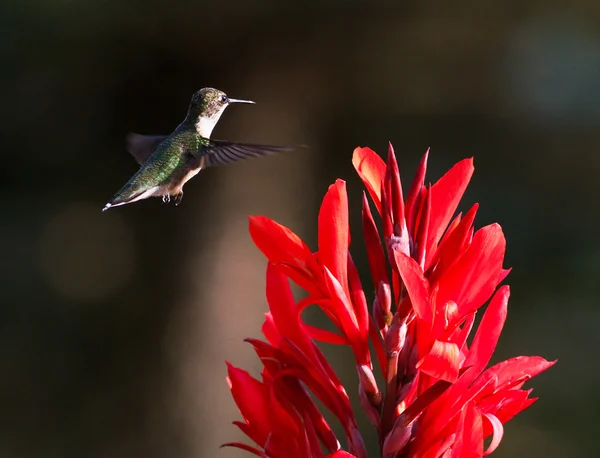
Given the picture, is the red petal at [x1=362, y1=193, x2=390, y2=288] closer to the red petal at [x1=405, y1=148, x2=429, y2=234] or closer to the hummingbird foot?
the red petal at [x1=405, y1=148, x2=429, y2=234]

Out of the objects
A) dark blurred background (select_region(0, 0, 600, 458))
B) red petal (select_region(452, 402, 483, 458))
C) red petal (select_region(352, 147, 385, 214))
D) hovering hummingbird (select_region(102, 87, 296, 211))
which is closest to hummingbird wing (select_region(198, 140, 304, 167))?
hovering hummingbird (select_region(102, 87, 296, 211))

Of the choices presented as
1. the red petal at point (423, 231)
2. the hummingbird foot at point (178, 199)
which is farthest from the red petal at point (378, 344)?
the hummingbird foot at point (178, 199)

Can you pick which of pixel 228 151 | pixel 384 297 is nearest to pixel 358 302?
pixel 384 297

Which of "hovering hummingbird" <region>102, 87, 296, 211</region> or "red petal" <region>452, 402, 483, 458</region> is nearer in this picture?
"red petal" <region>452, 402, 483, 458</region>

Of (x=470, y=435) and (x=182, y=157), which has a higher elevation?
(x=182, y=157)

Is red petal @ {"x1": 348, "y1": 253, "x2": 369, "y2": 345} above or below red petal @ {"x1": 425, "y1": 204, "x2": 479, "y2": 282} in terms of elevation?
below

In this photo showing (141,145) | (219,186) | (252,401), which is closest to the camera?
(252,401)

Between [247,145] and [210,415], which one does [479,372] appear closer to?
[247,145]

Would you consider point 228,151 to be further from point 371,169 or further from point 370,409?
point 370,409
